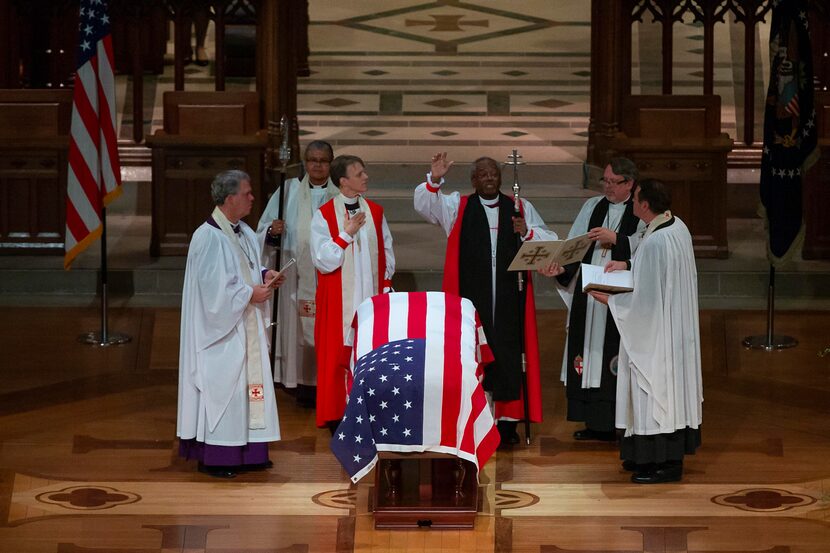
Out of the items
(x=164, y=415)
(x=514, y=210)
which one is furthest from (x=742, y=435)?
(x=164, y=415)

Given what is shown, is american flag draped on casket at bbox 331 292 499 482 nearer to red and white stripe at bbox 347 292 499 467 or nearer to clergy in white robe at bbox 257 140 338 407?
red and white stripe at bbox 347 292 499 467

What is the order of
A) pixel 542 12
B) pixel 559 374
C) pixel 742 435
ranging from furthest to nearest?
pixel 542 12, pixel 559 374, pixel 742 435

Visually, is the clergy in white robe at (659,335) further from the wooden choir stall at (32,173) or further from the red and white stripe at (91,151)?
the wooden choir stall at (32,173)

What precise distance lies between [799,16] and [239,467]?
512cm

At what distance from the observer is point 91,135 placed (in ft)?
36.2

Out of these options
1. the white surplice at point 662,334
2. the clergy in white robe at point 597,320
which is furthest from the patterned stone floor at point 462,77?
the white surplice at point 662,334

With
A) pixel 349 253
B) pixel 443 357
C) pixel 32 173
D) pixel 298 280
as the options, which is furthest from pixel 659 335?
pixel 32 173

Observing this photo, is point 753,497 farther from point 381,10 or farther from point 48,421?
point 381,10

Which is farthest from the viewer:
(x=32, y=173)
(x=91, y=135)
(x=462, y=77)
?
(x=462, y=77)

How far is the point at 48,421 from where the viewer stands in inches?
376

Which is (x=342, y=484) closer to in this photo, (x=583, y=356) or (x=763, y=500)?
(x=583, y=356)

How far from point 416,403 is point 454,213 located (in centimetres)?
174

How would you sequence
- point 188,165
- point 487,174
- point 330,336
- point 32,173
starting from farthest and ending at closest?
point 32,173
point 188,165
point 330,336
point 487,174

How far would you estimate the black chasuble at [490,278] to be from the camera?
9008 millimetres
